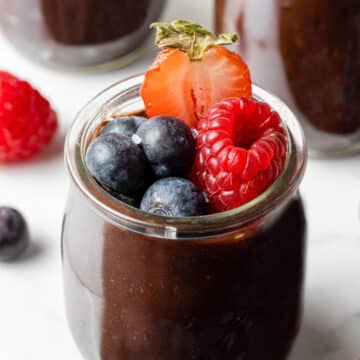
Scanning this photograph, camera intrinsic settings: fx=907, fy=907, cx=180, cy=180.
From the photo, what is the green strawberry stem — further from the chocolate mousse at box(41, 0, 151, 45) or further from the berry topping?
the chocolate mousse at box(41, 0, 151, 45)

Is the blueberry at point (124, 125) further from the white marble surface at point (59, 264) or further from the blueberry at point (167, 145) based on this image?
the white marble surface at point (59, 264)

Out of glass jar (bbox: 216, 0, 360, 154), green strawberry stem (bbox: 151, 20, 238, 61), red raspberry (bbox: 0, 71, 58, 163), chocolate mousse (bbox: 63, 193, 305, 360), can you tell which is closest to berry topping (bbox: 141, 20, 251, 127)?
green strawberry stem (bbox: 151, 20, 238, 61)

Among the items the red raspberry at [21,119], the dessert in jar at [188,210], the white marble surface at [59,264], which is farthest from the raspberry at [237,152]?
the red raspberry at [21,119]

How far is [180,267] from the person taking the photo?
79 centimetres

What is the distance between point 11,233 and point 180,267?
0.41 meters

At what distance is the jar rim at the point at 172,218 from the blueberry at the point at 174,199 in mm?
12

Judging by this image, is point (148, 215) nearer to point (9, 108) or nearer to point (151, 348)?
point (151, 348)

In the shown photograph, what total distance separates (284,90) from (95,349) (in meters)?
0.48

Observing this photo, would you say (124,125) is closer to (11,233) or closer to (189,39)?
(189,39)

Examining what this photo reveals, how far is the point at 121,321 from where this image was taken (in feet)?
2.79

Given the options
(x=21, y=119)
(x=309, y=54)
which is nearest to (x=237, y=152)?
(x=309, y=54)

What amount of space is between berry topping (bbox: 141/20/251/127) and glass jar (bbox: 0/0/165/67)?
527 mm

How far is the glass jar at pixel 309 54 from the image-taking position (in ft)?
3.74

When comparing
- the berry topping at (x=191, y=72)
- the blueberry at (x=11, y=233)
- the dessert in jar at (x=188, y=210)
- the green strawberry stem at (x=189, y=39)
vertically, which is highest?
the green strawberry stem at (x=189, y=39)
